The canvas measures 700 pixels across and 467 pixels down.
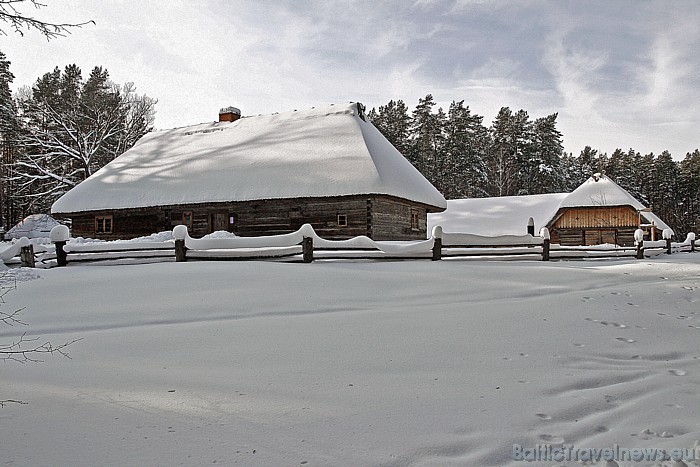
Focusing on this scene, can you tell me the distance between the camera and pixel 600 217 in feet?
106

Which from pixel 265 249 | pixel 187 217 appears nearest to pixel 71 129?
pixel 187 217

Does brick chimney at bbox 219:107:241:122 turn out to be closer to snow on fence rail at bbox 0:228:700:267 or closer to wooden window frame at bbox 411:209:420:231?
wooden window frame at bbox 411:209:420:231

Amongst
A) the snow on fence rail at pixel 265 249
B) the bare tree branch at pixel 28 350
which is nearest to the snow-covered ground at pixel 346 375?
the bare tree branch at pixel 28 350

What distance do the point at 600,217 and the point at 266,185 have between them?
23800mm

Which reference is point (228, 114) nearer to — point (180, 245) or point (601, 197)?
point (180, 245)

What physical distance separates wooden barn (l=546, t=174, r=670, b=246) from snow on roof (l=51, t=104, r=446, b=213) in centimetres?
1370

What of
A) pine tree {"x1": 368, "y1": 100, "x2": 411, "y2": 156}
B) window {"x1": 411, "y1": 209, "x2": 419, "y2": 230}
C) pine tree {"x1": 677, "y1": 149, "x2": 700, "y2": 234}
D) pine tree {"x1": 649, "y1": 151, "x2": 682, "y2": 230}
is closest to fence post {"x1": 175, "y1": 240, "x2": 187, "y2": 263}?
window {"x1": 411, "y1": 209, "x2": 419, "y2": 230}

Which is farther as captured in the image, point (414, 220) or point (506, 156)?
point (506, 156)

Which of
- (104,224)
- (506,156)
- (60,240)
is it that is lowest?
(60,240)

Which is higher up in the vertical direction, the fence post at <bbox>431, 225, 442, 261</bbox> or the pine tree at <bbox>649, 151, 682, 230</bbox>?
the pine tree at <bbox>649, 151, 682, 230</bbox>

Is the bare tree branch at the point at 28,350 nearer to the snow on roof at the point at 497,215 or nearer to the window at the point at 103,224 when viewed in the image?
the window at the point at 103,224

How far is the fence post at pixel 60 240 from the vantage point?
12398 mm

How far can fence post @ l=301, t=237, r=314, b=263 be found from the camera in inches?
457

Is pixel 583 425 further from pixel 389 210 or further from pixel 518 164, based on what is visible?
pixel 518 164
